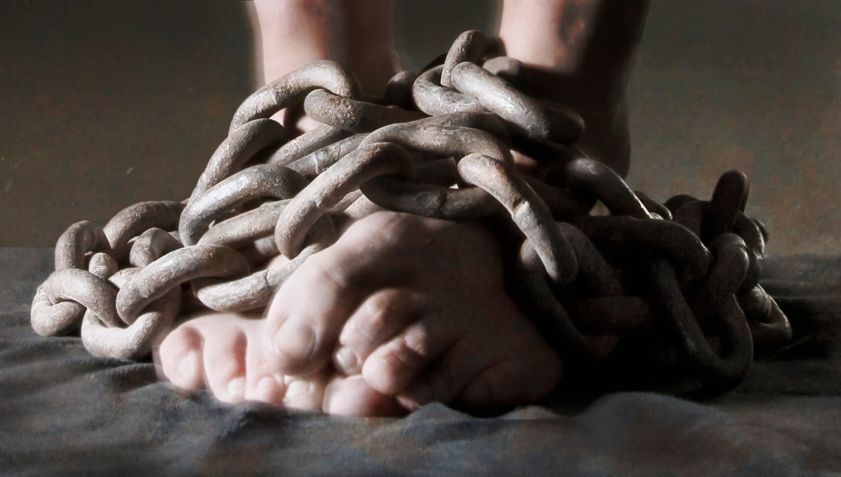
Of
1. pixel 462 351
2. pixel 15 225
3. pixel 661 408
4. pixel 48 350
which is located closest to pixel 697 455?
pixel 661 408

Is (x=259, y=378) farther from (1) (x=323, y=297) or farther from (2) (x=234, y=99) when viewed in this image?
(2) (x=234, y=99)

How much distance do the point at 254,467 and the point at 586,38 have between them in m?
0.56

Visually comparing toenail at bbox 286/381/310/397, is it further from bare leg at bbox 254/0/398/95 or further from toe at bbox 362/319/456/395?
bare leg at bbox 254/0/398/95

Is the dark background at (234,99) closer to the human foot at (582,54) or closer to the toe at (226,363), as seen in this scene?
the human foot at (582,54)

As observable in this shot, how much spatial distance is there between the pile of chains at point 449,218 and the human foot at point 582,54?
0.12 ft

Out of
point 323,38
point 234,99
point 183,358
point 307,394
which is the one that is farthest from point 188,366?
point 234,99

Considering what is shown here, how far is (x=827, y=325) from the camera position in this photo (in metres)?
1.01

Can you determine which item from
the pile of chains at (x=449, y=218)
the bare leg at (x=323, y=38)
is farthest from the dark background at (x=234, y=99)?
the pile of chains at (x=449, y=218)

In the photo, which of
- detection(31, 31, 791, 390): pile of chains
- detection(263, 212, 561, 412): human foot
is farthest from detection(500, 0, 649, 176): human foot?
detection(263, 212, 561, 412): human foot

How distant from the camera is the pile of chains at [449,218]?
2.55 ft

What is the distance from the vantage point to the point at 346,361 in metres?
0.73

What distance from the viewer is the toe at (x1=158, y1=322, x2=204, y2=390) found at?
802mm

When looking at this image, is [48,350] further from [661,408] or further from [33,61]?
[33,61]

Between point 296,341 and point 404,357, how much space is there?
72 mm
